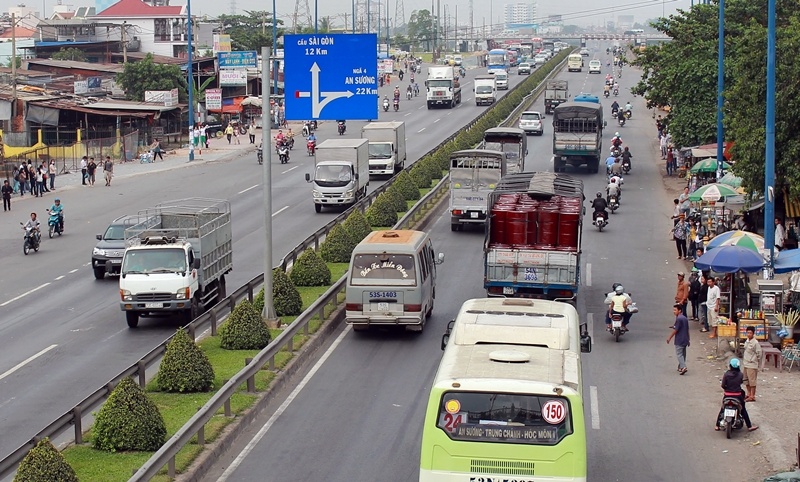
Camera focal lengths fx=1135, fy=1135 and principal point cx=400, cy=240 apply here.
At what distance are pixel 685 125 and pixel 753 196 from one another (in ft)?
45.0

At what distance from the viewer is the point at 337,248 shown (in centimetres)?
3334

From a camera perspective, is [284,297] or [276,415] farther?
[284,297]

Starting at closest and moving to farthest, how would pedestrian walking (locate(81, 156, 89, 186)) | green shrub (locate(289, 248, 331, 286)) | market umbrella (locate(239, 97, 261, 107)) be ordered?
1. green shrub (locate(289, 248, 331, 286))
2. pedestrian walking (locate(81, 156, 89, 186))
3. market umbrella (locate(239, 97, 261, 107))

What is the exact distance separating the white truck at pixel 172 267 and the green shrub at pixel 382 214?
9.58m

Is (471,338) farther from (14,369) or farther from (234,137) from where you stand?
(234,137)

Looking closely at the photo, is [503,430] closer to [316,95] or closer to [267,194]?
[267,194]

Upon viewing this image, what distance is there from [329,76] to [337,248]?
855 centimetres

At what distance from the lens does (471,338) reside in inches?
591

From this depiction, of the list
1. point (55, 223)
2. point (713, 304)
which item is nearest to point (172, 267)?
point (713, 304)

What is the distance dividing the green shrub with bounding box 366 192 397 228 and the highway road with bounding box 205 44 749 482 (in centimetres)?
616

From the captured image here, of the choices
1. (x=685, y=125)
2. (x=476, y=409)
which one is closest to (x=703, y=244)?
(x=685, y=125)

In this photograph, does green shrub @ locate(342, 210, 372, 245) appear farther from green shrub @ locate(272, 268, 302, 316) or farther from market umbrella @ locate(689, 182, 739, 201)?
market umbrella @ locate(689, 182, 739, 201)

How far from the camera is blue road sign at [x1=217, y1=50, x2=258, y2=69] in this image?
88.1 meters

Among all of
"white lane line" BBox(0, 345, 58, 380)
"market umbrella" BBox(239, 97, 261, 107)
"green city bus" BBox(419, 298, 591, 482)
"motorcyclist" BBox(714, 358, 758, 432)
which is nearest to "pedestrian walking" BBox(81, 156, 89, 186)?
"market umbrella" BBox(239, 97, 261, 107)
